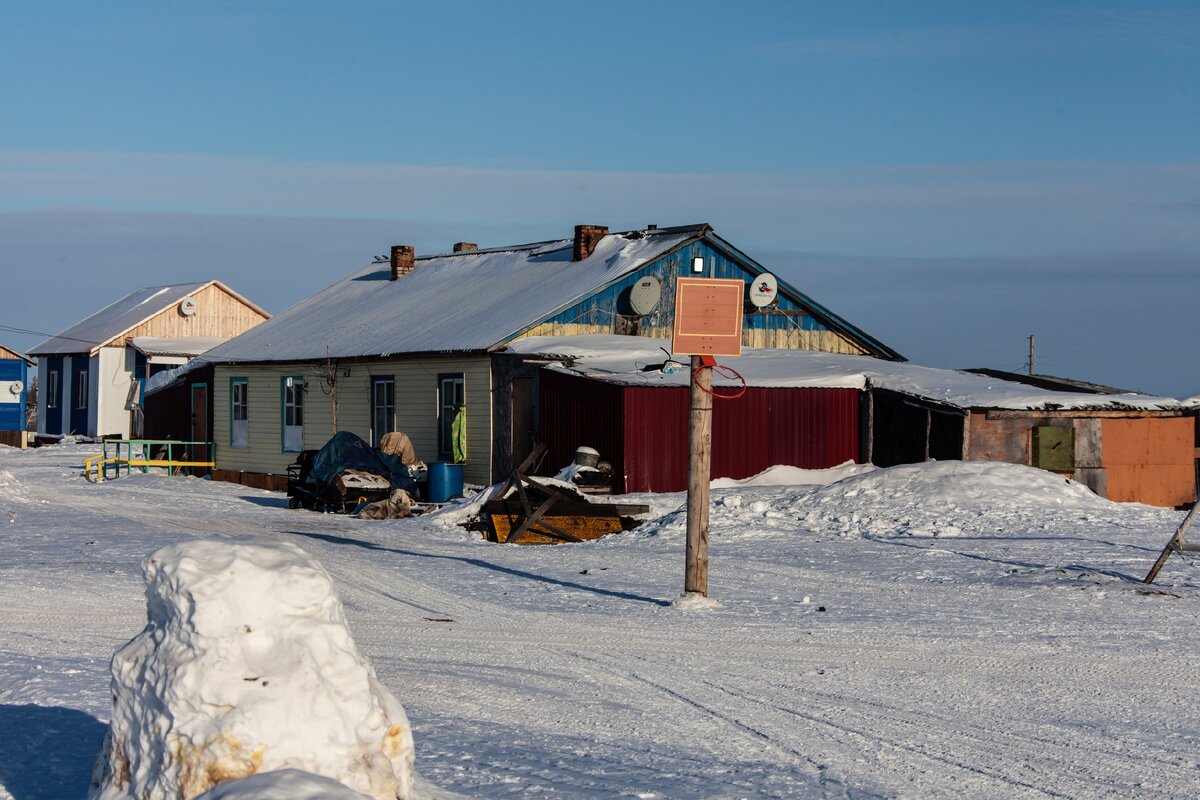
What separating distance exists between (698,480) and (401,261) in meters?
25.6

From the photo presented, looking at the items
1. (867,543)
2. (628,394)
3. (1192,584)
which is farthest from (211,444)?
(1192,584)

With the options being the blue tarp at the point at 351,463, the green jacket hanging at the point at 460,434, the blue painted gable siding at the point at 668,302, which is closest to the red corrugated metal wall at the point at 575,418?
the green jacket hanging at the point at 460,434

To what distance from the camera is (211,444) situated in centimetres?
3500

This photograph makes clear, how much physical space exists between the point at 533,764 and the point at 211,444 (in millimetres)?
29923

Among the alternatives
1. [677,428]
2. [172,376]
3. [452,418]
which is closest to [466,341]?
[452,418]

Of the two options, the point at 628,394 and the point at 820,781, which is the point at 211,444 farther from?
the point at 820,781

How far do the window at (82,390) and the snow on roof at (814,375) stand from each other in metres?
30.1

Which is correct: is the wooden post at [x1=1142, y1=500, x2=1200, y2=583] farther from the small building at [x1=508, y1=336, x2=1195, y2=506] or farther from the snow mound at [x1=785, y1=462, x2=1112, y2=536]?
the small building at [x1=508, y1=336, x2=1195, y2=506]

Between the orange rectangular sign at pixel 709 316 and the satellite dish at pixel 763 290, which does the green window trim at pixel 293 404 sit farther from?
the orange rectangular sign at pixel 709 316

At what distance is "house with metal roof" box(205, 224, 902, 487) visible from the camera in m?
25.9

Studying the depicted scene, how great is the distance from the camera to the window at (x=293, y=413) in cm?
3102

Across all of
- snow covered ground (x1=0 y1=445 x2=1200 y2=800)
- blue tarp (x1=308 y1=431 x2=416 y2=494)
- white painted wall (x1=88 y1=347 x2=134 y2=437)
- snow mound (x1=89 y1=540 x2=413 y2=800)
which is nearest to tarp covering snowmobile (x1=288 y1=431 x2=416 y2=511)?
blue tarp (x1=308 y1=431 x2=416 y2=494)

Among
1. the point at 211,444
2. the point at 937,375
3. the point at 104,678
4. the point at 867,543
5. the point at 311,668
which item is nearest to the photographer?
the point at 311,668

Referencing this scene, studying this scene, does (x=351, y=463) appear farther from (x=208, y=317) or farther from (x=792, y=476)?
(x=208, y=317)
